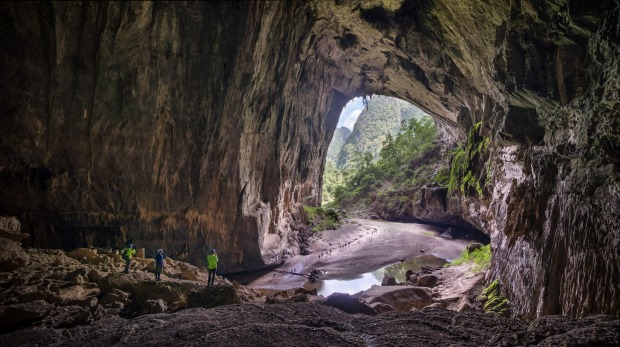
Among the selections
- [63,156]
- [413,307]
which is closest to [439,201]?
[413,307]

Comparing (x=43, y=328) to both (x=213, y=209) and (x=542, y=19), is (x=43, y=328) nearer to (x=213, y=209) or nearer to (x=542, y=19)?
(x=213, y=209)

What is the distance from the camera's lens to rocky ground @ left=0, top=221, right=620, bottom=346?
18.9ft

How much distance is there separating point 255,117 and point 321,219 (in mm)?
16435

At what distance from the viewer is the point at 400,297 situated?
507 inches

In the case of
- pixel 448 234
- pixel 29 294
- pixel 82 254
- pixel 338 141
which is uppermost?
pixel 338 141

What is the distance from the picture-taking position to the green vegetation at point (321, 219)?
31.4 meters

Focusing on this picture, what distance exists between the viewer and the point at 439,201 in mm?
32188

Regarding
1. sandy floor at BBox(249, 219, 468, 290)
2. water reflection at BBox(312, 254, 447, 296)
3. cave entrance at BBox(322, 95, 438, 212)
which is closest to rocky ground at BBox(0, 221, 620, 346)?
water reflection at BBox(312, 254, 447, 296)

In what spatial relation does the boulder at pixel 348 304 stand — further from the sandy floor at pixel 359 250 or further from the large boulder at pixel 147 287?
the sandy floor at pixel 359 250

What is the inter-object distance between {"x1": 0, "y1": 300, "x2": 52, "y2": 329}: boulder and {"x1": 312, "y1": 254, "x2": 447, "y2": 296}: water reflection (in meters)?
11.8

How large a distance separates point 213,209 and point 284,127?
7.80 m

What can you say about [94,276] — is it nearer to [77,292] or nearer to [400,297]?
[77,292]

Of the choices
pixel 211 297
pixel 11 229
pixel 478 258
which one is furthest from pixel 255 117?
pixel 478 258

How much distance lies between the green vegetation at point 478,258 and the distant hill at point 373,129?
66472 millimetres
